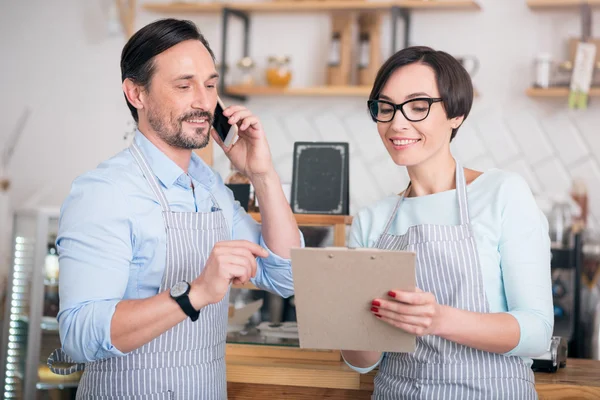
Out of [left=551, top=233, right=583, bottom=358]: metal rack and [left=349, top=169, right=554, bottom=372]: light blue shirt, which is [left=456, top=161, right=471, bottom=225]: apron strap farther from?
[left=551, top=233, right=583, bottom=358]: metal rack

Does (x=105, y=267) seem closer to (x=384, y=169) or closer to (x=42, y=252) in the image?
(x=42, y=252)

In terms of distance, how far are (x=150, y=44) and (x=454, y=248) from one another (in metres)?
0.86

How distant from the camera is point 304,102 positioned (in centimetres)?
457

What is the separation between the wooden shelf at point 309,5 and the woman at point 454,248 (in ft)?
7.79

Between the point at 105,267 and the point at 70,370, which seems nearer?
the point at 105,267

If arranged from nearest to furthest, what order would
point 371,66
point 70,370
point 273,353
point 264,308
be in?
point 70,370 < point 273,353 < point 264,308 < point 371,66

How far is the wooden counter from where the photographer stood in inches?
86.1

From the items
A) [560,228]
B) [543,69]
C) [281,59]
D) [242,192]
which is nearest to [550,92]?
[543,69]

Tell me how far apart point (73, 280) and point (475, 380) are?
916 mm

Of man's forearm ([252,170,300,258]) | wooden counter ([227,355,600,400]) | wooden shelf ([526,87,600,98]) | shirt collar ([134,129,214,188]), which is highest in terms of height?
wooden shelf ([526,87,600,98])

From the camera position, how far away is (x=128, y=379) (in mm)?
1685

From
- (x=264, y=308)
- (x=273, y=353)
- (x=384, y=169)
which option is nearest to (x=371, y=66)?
(x=384, y=169)

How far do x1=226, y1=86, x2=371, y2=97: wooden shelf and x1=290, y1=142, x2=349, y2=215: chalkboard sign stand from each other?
1.57 meters

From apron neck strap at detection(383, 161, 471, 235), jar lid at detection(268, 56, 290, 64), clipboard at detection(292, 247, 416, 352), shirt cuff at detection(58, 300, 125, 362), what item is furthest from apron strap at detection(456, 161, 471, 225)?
jar lid at detection(268, 56, 290, 64)
